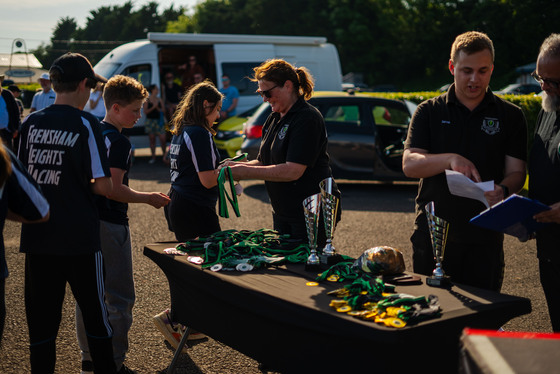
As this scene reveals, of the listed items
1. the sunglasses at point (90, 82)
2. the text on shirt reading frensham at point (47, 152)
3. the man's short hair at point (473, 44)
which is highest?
the man's short hair at point (473, 44)

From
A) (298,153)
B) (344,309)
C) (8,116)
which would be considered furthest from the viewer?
(8,116)

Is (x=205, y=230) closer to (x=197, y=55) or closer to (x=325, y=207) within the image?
(x=325, y=207)

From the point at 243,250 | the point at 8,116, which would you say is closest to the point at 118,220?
the point at 243,250

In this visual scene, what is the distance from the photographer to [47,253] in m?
3.19

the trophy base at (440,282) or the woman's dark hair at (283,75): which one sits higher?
the woman's dark hair at (283,75)

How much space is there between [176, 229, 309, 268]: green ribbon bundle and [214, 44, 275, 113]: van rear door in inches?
462

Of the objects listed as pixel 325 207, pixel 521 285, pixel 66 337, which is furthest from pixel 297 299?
pixel 521 285

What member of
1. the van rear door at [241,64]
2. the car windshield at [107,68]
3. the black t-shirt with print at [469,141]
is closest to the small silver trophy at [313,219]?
the black t-shirt with print at [469,141]

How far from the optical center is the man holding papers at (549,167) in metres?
3.05

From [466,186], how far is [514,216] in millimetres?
335

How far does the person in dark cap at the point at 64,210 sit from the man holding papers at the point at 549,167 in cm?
225

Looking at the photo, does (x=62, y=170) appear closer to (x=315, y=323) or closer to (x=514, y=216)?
(x=315, y=323)

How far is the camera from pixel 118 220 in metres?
3.88

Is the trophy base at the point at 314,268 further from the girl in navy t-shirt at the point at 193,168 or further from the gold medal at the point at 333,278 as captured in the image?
the girl in navy t-shirt at the point at 193,168
